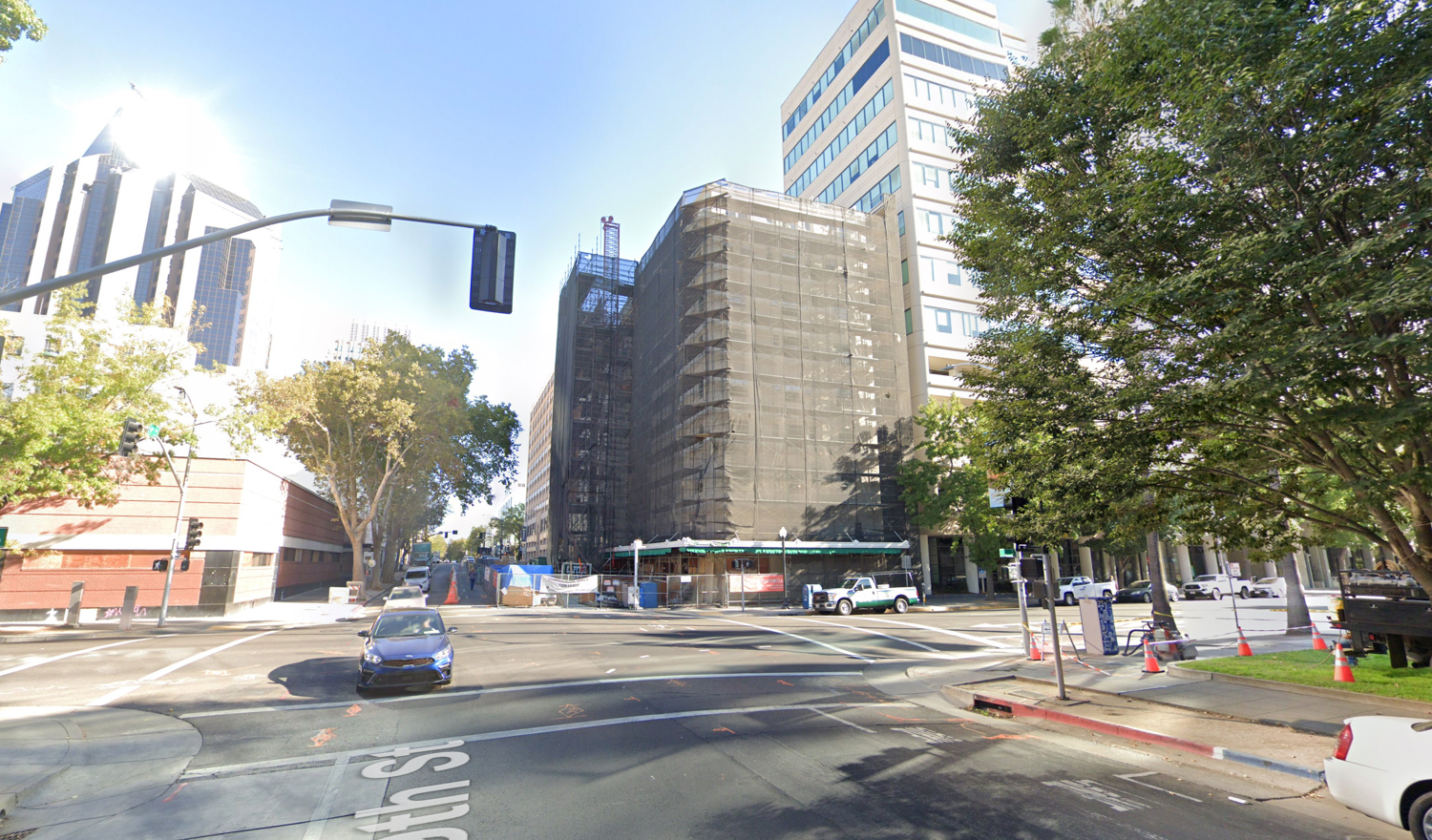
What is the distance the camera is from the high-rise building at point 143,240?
5079 inches

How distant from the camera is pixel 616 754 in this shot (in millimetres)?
8367

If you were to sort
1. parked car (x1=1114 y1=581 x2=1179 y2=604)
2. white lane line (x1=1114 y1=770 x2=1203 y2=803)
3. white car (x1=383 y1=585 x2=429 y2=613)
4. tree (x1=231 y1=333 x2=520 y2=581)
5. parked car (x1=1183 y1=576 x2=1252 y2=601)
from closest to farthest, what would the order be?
1. white lane line (x1=1114 y1=770 x2=1203 y2=803)
2. white car (x1=383 y1=585 x2=429 y2=613)
3. tree (x1=231 y1=333 x2=520 y2=581)
4. parked car (x1=1114 y1=581 x2=1179 y2=604)
5. parked car (x1=1183 y1=576 x2=1252 y2=601)

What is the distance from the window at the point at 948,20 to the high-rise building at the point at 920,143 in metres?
0.10

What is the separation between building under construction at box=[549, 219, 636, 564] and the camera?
5547cm

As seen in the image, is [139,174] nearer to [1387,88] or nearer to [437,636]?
[437,636]

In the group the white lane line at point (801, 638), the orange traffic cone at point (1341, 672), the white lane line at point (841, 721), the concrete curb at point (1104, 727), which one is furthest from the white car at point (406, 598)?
the orange traffic cone at point (1341, 672)

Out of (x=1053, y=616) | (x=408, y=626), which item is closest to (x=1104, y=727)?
(x=1053, y=616)

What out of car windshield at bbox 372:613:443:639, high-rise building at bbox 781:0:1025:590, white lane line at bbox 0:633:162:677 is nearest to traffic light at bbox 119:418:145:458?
white lane line at bbox 0:633:162:677

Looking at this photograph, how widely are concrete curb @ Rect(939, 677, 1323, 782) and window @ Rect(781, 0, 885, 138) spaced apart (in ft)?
175

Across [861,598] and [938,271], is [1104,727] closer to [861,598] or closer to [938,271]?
[861,598]

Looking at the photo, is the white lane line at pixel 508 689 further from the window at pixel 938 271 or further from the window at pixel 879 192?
the window at pixel 879 192

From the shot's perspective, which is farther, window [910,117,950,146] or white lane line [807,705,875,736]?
window [910,117,950,146]

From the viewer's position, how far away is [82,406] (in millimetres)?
22078

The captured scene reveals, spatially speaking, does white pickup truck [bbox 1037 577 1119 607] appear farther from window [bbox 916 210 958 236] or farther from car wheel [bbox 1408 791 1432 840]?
car wheel [bbox 1408 791 1432 840]
